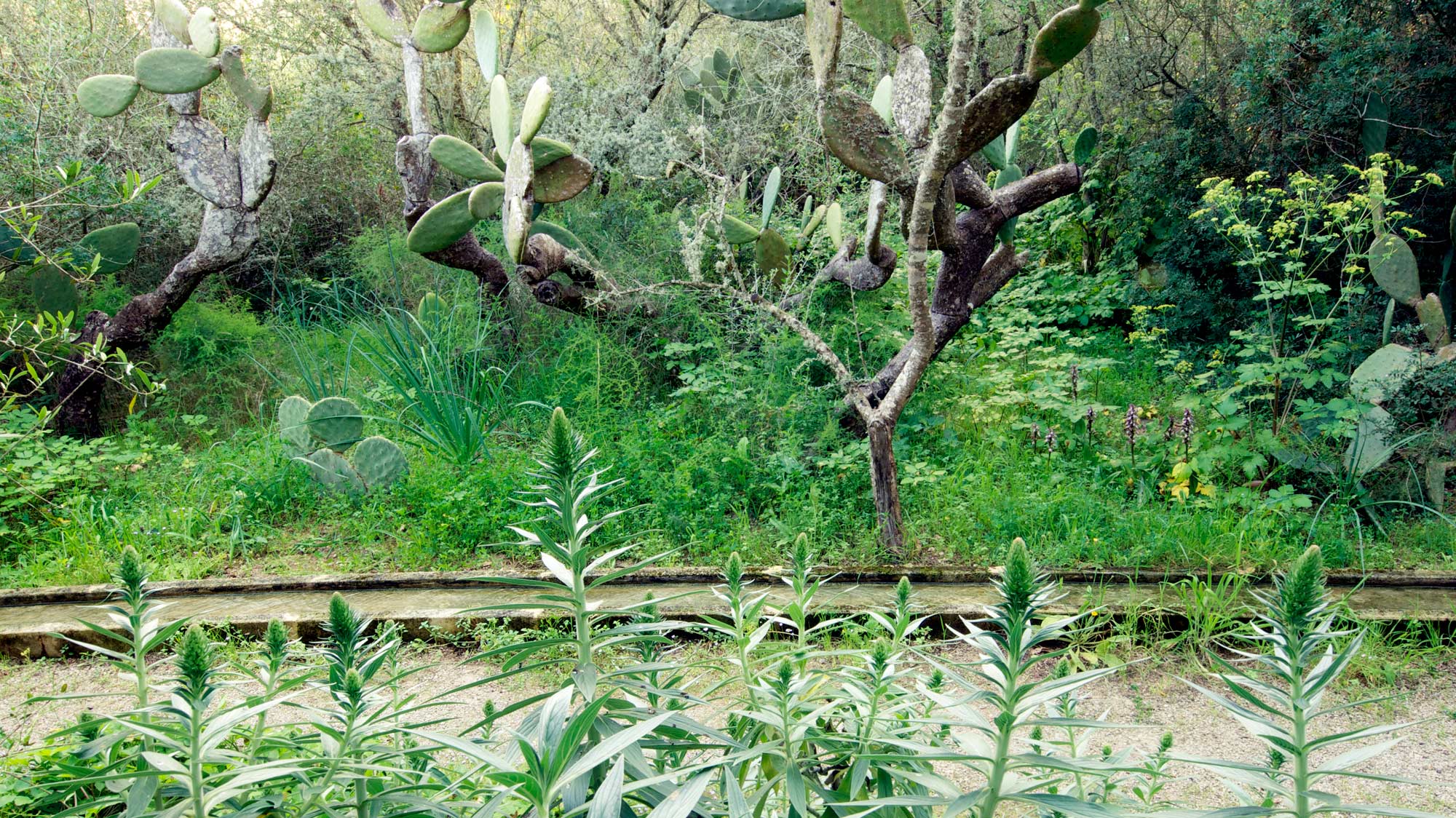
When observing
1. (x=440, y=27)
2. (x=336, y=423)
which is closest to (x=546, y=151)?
(x=440, y=27)

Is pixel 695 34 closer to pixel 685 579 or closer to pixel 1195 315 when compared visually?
pixel 1195 315

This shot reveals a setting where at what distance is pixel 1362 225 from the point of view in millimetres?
4184

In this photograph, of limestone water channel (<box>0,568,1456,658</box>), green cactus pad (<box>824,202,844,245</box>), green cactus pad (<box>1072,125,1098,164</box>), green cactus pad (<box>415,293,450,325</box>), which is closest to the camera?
limestone water channel (<box>0,568,1456,658</box>)

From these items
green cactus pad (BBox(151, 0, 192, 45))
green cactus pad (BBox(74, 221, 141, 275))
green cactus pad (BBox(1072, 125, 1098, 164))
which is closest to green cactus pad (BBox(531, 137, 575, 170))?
green cactus pad (BBox(151, 0, 192, 45))

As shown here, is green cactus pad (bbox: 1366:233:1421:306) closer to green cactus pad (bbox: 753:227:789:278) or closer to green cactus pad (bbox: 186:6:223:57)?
green cactus pad (bbox: 753:227:789:278)

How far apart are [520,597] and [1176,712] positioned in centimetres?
226

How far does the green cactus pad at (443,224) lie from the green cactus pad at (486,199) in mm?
31

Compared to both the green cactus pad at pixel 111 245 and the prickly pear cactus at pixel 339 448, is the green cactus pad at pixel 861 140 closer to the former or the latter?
the prickly pear cactus at pixel 339 448

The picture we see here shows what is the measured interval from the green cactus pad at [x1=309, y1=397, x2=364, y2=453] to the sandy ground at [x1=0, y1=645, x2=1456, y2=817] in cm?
135

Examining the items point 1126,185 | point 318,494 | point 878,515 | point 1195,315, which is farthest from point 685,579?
point 1126,185

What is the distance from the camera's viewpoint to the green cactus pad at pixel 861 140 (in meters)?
3.26

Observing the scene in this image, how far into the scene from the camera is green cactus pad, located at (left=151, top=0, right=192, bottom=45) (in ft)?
17.4

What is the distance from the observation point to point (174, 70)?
5008 mm

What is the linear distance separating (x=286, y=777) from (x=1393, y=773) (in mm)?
2571
